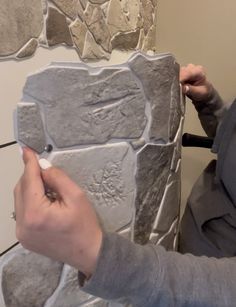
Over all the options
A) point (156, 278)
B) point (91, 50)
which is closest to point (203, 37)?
point (91, 50)

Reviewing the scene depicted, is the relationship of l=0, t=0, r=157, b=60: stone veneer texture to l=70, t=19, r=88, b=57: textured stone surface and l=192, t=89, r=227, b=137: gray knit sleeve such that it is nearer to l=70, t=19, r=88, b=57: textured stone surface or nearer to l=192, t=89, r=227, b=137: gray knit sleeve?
l=70, t=19, r=88, b=57: textured stone surface

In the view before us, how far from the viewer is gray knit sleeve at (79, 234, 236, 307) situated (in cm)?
55

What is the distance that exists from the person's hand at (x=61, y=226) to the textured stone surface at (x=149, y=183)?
342mm

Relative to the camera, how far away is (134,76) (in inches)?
31.4

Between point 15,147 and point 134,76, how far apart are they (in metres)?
0.26

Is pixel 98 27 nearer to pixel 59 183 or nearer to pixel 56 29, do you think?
pixel 56 29

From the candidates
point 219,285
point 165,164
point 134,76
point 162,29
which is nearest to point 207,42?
point 162,29

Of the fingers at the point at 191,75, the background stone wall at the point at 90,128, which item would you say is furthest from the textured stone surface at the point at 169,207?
the fingers at the point at 191,75

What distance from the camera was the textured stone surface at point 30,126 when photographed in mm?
657

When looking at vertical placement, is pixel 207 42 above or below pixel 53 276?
above

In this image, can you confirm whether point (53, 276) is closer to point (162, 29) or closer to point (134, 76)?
point (134, 76)

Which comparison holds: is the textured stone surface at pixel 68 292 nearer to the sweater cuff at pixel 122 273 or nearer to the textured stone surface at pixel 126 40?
the sweater cuff at pixel 122 273

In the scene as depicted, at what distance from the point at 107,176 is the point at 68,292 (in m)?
0.26

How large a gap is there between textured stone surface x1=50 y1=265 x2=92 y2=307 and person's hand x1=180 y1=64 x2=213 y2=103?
21.0 inches
